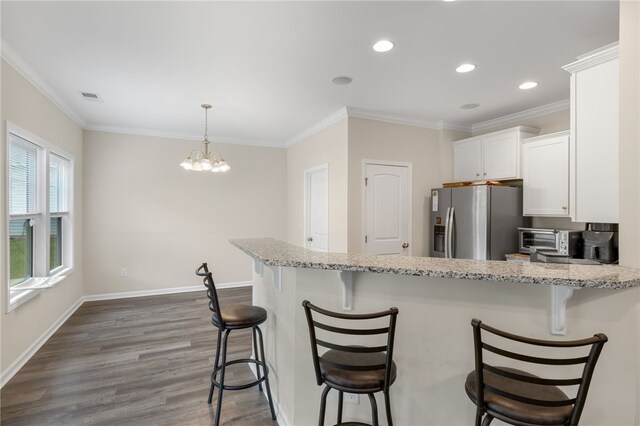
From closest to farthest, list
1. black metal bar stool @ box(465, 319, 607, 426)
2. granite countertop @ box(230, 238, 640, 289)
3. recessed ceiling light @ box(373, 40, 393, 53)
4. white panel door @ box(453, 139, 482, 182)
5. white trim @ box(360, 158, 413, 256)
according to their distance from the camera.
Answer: black metal bar stool @ box(465, 319, 607, 426), granite countertop @ box(230, 238, 640, 289), recessed ceiling light @ box(373, 40, 393, 53), white trim @ box(360, 158, 413, 256), white panel door @ box(453, 139, 482, 182)

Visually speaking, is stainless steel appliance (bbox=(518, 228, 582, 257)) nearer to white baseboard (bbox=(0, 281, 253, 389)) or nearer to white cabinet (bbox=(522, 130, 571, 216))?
white cabinet (bbox=(522, 130, 571, 216))

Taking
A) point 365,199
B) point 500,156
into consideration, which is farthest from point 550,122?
point 365,199

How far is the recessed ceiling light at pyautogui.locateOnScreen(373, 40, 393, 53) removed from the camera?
2.48 m

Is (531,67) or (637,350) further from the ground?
(531,67)

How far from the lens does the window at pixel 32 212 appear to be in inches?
116

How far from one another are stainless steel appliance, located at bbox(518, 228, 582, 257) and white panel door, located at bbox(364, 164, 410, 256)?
137 centimetres

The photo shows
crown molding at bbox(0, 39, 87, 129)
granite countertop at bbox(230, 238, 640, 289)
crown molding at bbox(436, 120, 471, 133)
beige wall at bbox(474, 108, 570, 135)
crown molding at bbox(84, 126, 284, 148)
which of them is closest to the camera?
granite countertop at bbox(230, 238, 640, 289)

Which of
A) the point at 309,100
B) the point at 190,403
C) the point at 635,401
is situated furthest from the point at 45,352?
the point at 635,401

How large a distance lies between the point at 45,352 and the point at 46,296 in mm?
623

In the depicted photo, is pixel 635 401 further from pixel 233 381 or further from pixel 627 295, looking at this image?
pixel 233 381

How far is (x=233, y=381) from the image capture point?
2.71m

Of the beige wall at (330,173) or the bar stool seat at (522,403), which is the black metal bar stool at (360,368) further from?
the beige wall at (330,173)

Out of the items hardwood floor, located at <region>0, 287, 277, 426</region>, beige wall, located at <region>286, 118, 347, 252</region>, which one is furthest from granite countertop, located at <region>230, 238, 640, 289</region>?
beige wall, located at <region>286, 118, 347, 252</region>

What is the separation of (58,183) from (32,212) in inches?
38.5
